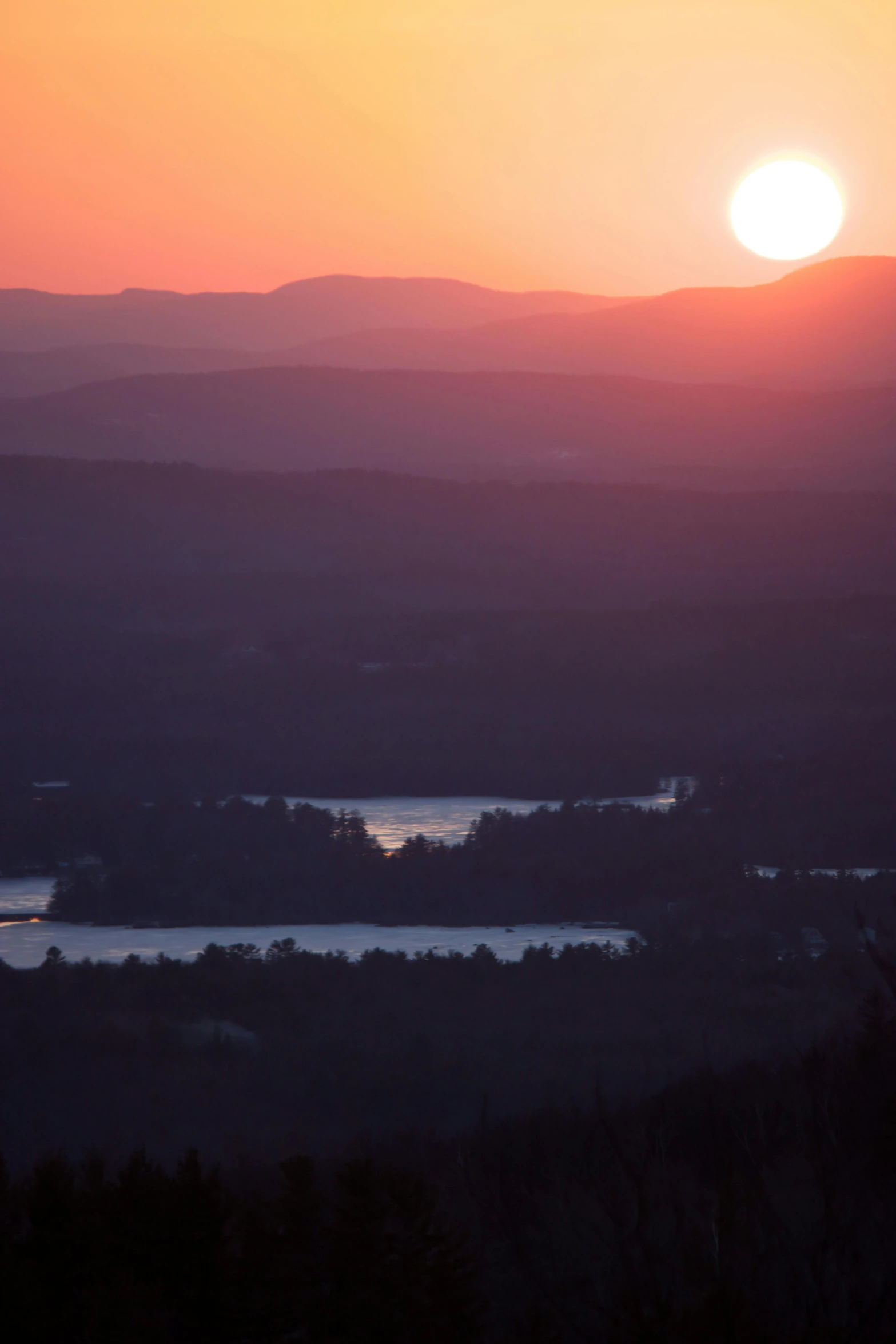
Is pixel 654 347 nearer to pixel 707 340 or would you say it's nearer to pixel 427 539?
pixel 707 340

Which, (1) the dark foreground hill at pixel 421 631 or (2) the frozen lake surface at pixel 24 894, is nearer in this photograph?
(2) the frozen lake surface at pixel 24 894

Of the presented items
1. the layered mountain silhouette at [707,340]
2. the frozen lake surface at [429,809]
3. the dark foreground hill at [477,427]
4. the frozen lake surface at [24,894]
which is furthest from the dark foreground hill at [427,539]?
the frozen lake surface at [24,894]

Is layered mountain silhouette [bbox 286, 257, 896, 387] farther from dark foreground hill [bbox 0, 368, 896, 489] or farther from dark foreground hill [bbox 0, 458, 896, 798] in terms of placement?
dark foreground hill [bbox 0, 458, 896, 798]

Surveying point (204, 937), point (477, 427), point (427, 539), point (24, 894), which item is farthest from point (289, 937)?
point (477, 427)

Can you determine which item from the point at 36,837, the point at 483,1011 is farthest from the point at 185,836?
the point at 483,1011

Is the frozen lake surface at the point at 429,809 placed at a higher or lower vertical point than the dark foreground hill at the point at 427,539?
lower

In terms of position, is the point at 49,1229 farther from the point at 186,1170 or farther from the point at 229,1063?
the point at 229,1063

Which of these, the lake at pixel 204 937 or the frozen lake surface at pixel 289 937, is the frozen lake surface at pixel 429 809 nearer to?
the frozen lake surface at pixel 289 937
